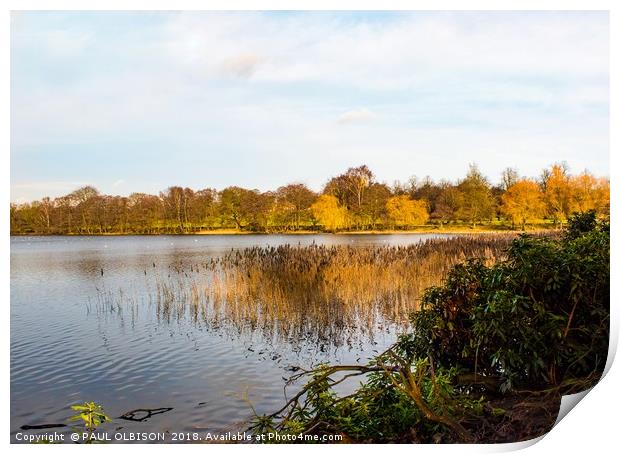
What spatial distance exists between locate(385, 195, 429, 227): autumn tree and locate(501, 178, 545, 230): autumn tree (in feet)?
1.65

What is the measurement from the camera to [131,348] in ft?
11.3

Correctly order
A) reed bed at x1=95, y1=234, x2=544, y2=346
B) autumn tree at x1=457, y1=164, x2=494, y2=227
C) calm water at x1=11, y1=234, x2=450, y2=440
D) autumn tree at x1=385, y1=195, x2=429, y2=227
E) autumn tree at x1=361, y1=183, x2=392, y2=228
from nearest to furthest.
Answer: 1. calm water at x1=11, y1=234, x2=450, y2=440
2. autumn tree at x1=457, y1=164, x2=494, y2=227
3. autumn tree at x1=361, y1=183, x2=392, y2=228
4. autumn tree at x1=385, y1=195, x2=429, y2=227
5. reed bed at x1=95, y1=234, x2=544, y2=346

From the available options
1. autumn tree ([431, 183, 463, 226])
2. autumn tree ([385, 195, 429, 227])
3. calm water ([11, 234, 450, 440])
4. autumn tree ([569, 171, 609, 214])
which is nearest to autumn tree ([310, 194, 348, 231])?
calm water ([11, 234, 450, 440])

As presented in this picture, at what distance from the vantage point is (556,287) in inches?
98.9

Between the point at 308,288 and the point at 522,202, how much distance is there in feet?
5.61

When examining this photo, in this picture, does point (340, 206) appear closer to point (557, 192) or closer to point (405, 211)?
point (405, 211)

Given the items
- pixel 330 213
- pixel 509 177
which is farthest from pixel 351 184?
pixel 509 177

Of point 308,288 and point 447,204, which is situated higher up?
point 447,204

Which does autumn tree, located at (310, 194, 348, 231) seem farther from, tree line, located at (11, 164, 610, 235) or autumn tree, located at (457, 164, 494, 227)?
autumn tree, located at (457, 164, 494, 227)

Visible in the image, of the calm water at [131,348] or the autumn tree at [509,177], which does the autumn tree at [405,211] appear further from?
the autumn tree at [509,177]

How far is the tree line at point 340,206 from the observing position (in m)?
3.21

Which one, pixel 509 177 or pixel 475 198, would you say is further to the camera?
pixel 475 198

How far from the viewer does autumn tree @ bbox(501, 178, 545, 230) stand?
3277mm
